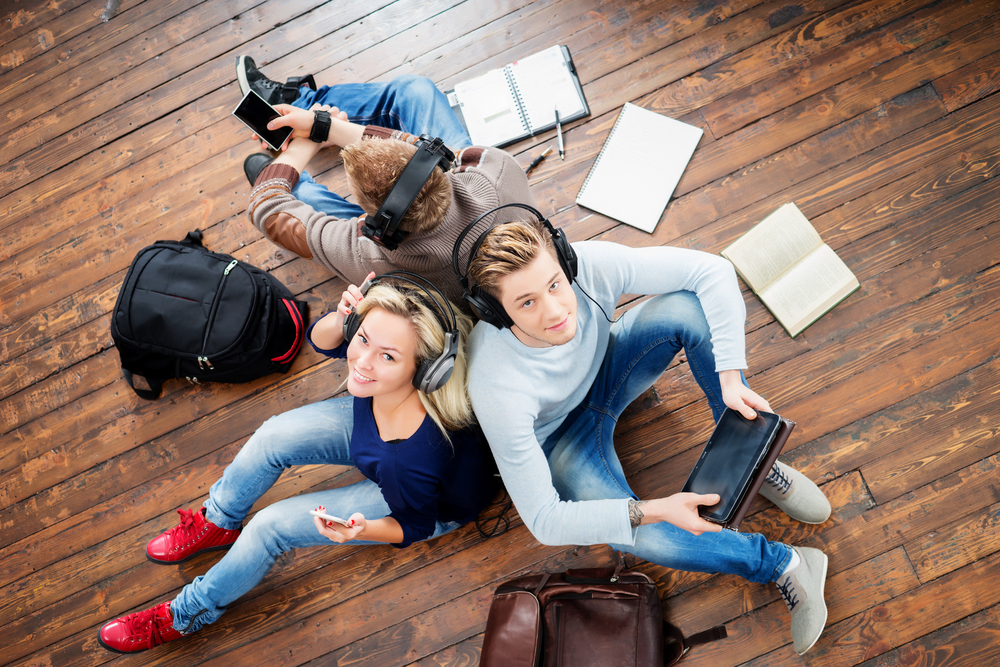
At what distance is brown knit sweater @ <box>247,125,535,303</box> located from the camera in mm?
1526

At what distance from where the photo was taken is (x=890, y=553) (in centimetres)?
190

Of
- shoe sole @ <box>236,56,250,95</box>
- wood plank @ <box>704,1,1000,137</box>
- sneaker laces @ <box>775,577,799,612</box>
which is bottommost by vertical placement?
sneaker laces @ <box>775,577,799,612</box>

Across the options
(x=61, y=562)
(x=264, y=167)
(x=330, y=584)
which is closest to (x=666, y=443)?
(x=330, y=584)

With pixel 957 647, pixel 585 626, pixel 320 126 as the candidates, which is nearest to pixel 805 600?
pixel 957 647

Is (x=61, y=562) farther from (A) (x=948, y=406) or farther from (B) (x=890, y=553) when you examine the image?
(A) (x=948, y=406)

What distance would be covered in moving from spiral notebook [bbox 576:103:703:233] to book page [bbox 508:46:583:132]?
21cm

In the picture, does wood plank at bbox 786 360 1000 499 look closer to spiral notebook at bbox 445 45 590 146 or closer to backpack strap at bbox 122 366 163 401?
spiral notebook at bbox 445 45 590 146

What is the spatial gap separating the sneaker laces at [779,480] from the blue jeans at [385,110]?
151cm

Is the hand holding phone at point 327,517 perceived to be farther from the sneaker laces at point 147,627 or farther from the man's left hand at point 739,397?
the man's left hand at point 739,397

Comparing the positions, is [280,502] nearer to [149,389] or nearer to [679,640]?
[149,389]

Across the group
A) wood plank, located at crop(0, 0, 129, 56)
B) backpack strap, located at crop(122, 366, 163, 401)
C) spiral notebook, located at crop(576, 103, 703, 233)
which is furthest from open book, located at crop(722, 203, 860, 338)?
wood plank, located at crop(0, 0, 129, 56)

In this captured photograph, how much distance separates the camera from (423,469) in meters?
1.55

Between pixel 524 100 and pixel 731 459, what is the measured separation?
5.05ft

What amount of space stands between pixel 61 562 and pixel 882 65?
12.2ft
